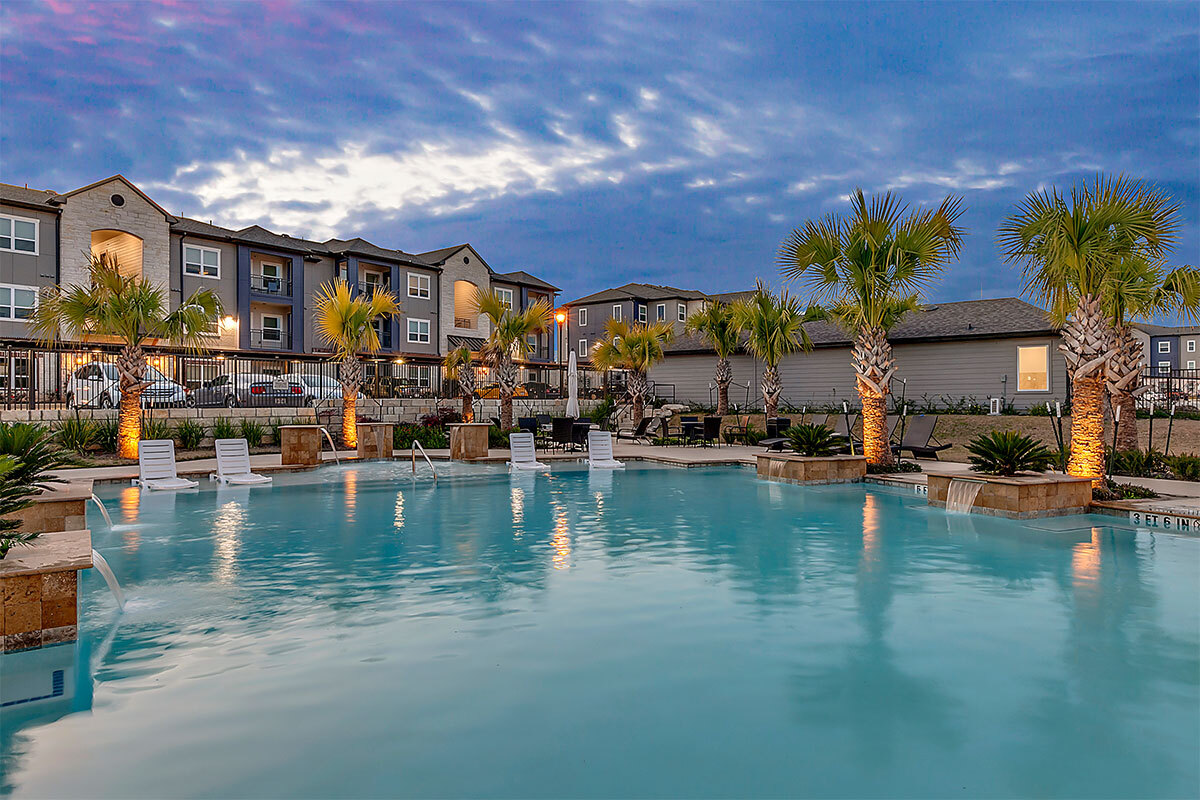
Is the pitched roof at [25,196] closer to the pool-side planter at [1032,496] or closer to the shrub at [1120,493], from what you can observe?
the pool-side planter at [1032,496]

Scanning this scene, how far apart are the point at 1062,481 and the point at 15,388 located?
22.8 metres

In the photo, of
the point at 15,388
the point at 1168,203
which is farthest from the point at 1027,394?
the point at 15,388

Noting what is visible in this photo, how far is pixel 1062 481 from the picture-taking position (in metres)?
10.3

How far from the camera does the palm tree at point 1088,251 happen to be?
10016mm

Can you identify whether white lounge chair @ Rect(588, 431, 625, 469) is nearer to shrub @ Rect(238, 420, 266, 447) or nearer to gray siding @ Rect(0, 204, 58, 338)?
shrub @ Rect(238, 420, 266, 447)

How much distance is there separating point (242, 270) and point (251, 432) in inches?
750

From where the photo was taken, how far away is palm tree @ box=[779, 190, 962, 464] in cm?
1377

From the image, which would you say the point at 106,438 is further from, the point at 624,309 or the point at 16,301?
the point at 624,309

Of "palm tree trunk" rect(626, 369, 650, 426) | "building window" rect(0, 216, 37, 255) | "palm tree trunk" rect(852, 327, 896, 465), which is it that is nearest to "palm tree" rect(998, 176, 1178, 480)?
"palm tree trunk" rect(852, 327, 896, 465)

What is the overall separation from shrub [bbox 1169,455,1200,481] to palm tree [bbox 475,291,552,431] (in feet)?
51.1

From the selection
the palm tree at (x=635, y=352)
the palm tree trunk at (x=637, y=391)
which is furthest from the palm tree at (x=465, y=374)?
the palm tree trunk at (x=637, y=391)

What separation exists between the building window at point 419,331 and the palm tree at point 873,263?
96.1 feet

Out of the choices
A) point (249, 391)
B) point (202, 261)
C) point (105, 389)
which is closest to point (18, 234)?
point (202, 261)

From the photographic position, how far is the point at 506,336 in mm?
21750
